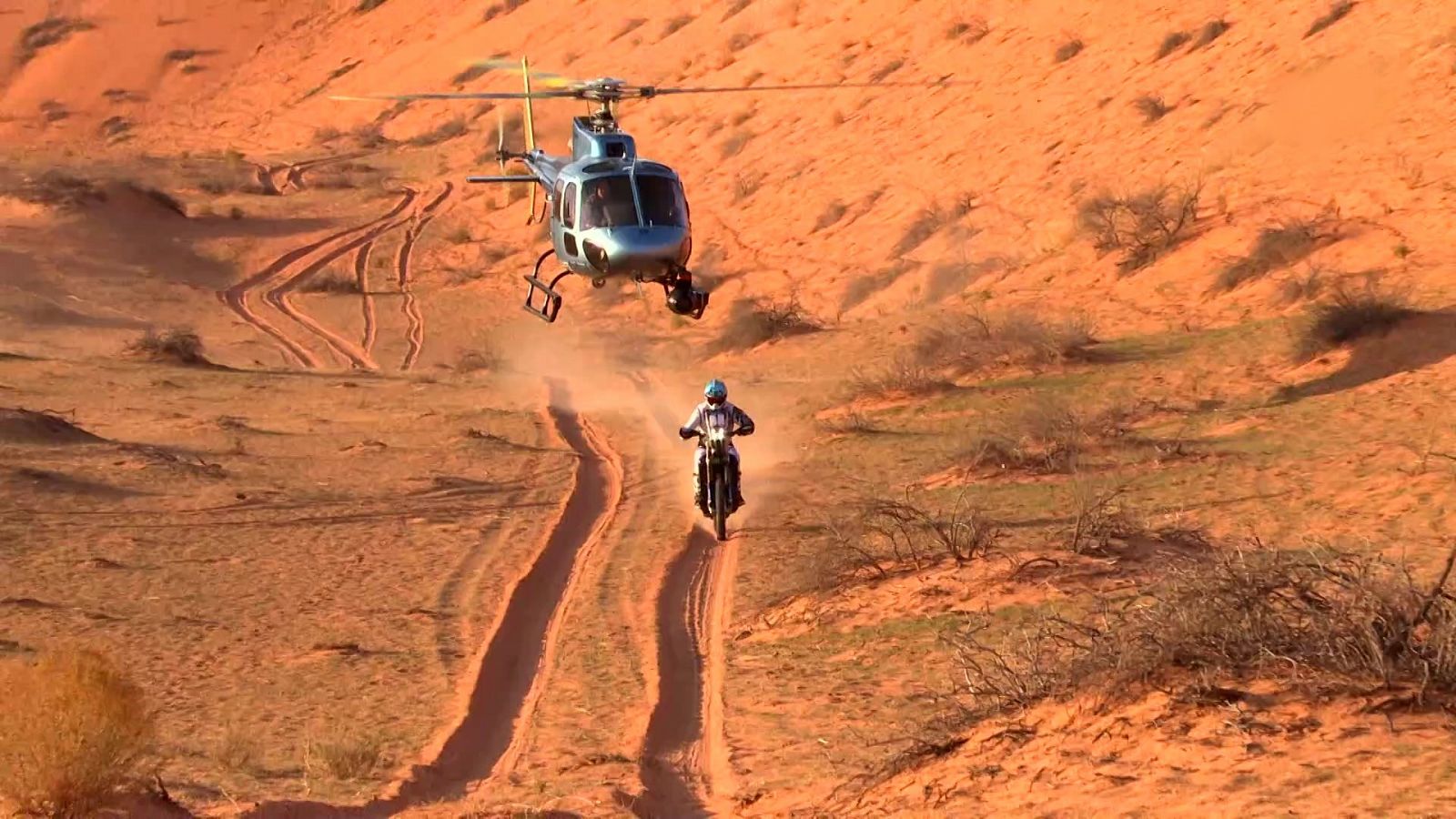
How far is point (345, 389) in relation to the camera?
2341 cm

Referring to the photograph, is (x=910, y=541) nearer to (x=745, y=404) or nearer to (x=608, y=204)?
(x=608, y=204)

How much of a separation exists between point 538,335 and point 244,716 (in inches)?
818

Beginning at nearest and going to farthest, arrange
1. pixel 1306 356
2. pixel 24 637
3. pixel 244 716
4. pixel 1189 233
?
pixel 244 716 < pixel 24 637 < pixel 1306 356 < pixel 1189 233

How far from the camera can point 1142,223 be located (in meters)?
23.4

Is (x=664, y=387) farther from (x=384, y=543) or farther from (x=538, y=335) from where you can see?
(x=384, y=543)

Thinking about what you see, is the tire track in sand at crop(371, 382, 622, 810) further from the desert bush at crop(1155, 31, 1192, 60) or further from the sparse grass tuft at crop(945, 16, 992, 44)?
the sparse grass tuft at crop(945, 16, 992, 44)

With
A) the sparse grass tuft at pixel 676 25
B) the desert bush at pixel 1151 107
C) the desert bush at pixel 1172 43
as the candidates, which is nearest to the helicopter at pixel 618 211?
the desert bush at pixel 1151 107

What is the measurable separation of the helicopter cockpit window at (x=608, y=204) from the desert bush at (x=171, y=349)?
40.2ft

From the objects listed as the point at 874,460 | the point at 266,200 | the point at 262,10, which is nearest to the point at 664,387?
the point at 874,460

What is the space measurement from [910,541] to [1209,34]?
21.1 m

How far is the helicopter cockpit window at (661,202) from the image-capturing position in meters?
15.8

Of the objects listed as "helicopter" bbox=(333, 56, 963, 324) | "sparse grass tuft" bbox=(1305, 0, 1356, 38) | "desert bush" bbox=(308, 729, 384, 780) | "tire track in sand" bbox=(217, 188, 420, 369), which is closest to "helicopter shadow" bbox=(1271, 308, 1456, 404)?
"helicopter" bbox=(333, 56, 963, 324)

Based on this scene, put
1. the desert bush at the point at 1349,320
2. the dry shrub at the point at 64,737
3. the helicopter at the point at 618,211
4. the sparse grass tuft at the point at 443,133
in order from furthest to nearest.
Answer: the sparse grass tuft at the point at 443,133
the desert bush at the point at 1349,320
the helicopter at the point at 618,211
the dry shrub at the point at 64,737

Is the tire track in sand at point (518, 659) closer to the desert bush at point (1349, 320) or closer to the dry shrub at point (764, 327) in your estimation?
the desert bush at point (1349, 320)
